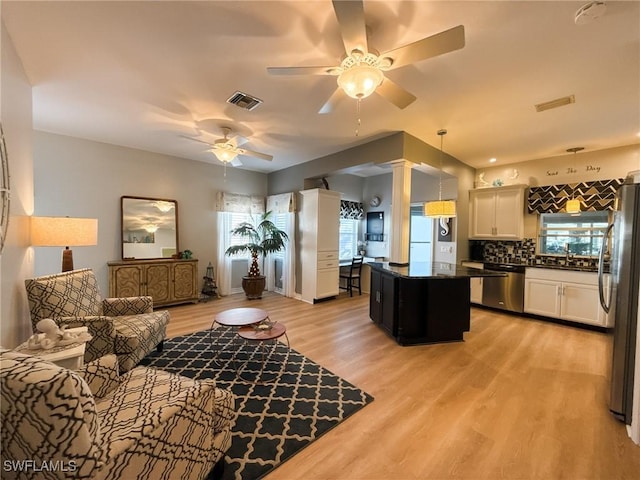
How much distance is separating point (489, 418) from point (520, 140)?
3744 millimetres

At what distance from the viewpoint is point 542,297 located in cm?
414

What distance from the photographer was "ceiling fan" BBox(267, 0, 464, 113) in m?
1.43

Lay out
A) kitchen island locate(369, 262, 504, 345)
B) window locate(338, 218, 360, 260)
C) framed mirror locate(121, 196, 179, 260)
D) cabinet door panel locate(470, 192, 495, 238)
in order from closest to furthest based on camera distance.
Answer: kitchen island locate(369, 262, 504, 345), framed mirror locate(121, 196, 179, 260), cabinet door panel locate(470, 192, 495, 238), window locate(338, 218, 360, 260)

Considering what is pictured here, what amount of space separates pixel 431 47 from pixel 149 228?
4897 mm

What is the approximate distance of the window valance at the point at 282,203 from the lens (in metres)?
5.43

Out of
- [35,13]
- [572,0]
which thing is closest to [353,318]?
[572,0]

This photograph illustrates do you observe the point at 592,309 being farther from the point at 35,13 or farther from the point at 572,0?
the point at 35,13

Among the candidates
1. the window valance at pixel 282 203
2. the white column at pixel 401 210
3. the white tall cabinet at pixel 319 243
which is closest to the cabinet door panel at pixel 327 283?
the white tall cabinet at pixel 319 243

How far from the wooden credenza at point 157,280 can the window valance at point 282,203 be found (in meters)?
1.94

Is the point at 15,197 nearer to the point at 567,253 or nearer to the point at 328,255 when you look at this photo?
the point at 328,255

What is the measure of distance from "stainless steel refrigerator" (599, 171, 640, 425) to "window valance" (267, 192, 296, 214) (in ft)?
14.6

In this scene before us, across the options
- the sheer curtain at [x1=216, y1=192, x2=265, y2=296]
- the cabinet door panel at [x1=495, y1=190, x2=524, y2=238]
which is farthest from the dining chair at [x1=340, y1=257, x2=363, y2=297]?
the cabinet door panel at [x1=495, y1=190, x2=524, y2=238]

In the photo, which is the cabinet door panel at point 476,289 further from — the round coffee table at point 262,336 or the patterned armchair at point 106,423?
the patterned armchair at point 106,423

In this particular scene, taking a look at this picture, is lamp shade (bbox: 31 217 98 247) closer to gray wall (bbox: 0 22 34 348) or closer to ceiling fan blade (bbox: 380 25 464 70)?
gray wall (bbox: 0 22 34 348)
